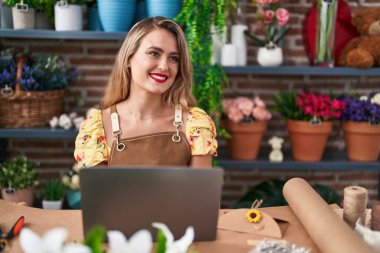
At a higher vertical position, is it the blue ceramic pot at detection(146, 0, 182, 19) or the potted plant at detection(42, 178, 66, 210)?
the blue ceramic pot at detection(146, 0, 182, 19)

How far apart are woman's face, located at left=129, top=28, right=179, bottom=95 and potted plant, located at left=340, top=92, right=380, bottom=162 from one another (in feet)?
4.45

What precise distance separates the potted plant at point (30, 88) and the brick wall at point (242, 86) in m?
0.26

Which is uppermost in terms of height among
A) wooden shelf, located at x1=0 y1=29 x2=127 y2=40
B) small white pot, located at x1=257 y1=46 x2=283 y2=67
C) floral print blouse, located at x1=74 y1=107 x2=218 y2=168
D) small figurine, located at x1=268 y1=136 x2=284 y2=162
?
wooden shelf, located at x1=0 y1=29 x2=127 y2=40

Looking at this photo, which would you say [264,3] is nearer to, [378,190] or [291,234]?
[378,190]

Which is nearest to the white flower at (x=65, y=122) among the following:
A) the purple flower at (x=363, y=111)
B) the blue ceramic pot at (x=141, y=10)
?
the blue ceramic pot at (x=141, y=10)

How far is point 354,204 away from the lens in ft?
3.91

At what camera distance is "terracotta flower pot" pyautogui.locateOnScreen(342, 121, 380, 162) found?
2.71m

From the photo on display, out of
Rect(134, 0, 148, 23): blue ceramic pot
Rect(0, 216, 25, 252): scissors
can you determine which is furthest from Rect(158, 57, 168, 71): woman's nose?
Rect(134, 0, 148, 23): blue ceramic pot

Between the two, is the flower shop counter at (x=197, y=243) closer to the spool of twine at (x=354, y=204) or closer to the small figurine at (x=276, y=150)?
the spool of twine at (x=354, y=204)

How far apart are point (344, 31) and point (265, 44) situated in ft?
1.64

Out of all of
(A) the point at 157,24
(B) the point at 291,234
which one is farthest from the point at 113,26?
(B) the point at 291,234

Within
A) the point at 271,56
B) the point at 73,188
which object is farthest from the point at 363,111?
the point at 73,188

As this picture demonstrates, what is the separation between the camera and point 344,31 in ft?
9.42

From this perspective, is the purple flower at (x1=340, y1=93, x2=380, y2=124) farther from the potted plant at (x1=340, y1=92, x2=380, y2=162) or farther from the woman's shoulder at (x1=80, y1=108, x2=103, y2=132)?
the woman's shoulder at (x1=80, y1=108, x2=103, y2=132)
